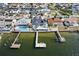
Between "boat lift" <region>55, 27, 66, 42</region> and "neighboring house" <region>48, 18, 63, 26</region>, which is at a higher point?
"neighboring house" <region>48, 18, 63, 26</region>

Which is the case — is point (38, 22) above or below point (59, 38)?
above

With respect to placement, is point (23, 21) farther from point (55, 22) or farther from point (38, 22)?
point (55, 22)

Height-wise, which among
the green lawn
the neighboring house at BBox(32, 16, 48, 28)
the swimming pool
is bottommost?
the green lawn

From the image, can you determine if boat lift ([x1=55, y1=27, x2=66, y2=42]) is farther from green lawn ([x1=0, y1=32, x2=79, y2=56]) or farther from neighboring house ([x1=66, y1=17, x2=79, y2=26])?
Result: neighboring house ([x1=66, y1=17, x2=79, y2=26])

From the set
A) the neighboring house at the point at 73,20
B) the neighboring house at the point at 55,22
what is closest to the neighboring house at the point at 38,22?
the neighboring house at the point at 55,22

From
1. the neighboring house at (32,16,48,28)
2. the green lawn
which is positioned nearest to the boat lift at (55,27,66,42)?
the green lawn

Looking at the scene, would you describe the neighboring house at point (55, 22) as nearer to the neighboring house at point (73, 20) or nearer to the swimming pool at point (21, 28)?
the neighboring house at point (73, 20)

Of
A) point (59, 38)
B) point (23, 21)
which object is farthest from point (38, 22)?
point (59, 38)

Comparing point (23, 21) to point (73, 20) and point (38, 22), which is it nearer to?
point (38, 22)
